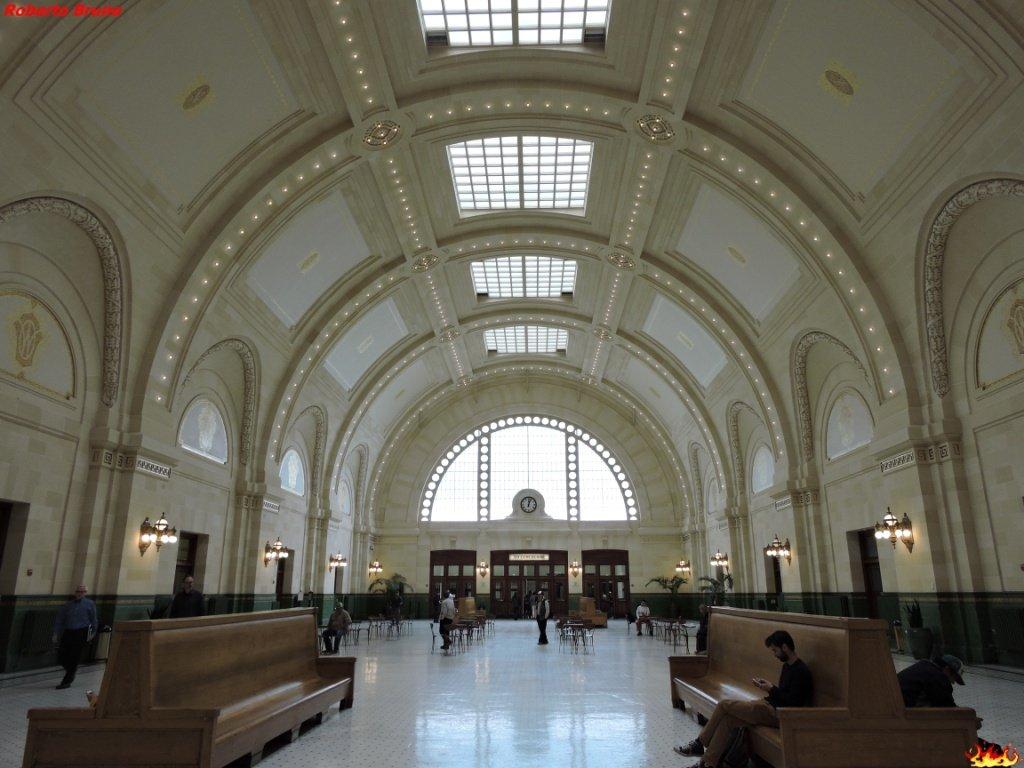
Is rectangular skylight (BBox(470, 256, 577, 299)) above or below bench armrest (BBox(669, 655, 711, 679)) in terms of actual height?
above

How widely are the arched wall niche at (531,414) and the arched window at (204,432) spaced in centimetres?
1492

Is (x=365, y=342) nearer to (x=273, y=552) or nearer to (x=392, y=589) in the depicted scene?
(x=273, y=552)

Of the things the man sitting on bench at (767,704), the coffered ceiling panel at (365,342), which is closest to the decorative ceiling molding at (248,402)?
the coffered ceiling panel at (365,342)

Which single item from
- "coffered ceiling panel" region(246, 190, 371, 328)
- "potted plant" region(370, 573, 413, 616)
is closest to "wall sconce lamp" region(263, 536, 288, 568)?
"coffered ceiling panel" region(246, 190, 371, 328)

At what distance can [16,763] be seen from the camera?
5289mm

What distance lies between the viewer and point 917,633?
11883 millimetres

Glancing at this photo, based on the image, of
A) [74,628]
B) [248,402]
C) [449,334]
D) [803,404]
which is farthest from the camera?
[449,334]

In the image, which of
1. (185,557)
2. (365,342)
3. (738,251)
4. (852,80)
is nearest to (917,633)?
(738,251)

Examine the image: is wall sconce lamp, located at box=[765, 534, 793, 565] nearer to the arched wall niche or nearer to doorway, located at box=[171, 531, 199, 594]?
the arched wall niche

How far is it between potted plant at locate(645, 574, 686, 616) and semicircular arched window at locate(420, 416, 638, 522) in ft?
10.7

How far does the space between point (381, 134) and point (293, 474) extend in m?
12.0

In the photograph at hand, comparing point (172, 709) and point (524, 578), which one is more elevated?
point (524, 578)

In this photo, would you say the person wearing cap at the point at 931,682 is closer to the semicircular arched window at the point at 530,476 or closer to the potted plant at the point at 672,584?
the potted plant at the point at 672,584

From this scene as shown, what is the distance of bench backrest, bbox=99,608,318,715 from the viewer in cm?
452
